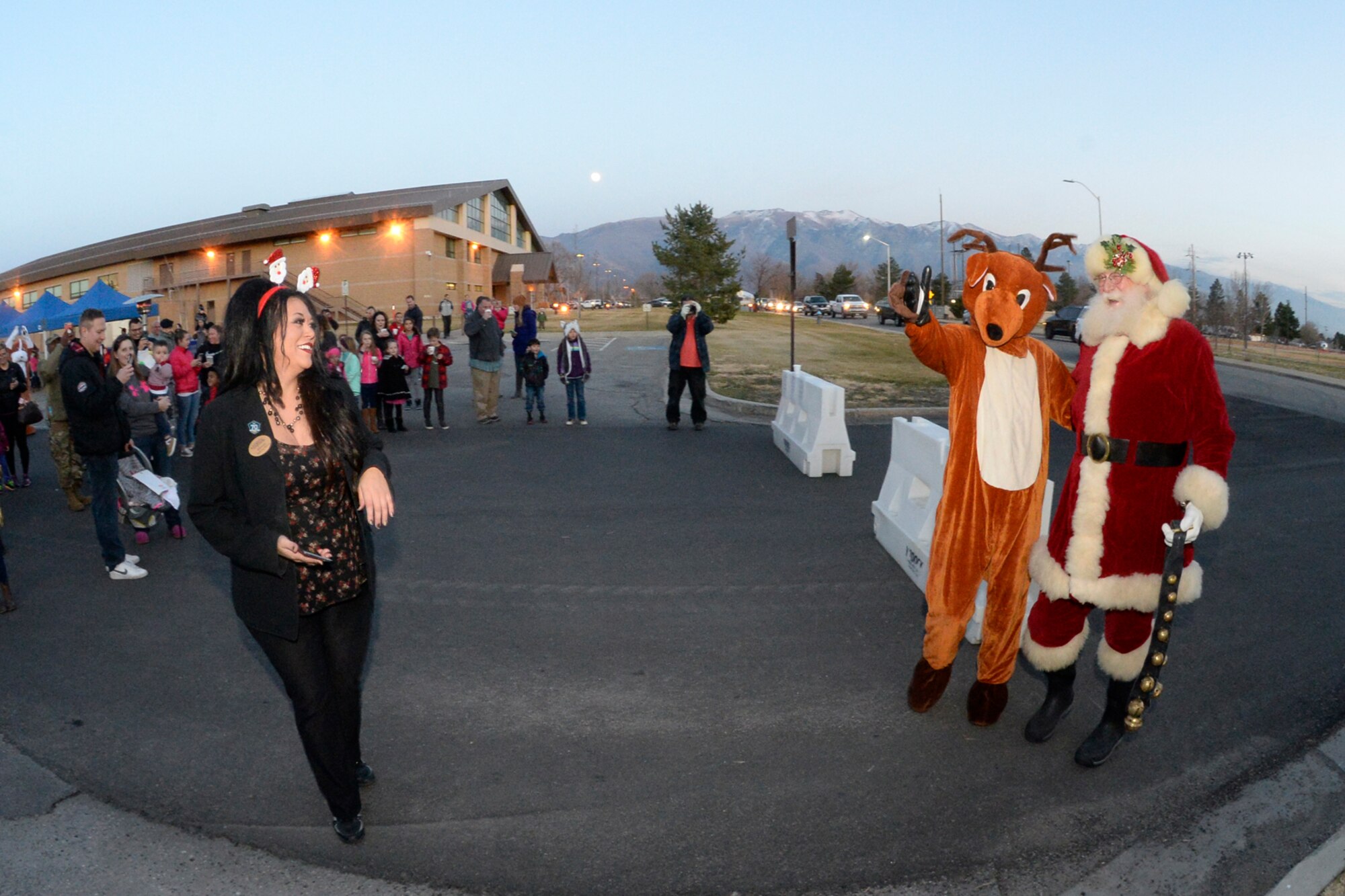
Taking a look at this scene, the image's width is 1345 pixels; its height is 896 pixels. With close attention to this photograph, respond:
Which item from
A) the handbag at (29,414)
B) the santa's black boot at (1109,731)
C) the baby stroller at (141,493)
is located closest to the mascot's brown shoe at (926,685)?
the santa's black boot at (1109,731)

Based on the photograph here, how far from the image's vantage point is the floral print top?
3254 mm

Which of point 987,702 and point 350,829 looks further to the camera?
point 987,702

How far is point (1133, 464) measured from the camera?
12.5 ft

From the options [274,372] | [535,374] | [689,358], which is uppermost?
[274,372]

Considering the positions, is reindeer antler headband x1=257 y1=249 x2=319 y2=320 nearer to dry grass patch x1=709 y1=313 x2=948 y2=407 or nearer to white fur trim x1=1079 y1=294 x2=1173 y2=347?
white fur trim x1=1079 y1=294 x2=1173 y2=347

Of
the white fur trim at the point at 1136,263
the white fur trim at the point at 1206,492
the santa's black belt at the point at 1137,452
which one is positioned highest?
the white fur trim at the point at 1136,263

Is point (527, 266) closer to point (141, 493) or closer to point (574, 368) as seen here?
point (574, 368)

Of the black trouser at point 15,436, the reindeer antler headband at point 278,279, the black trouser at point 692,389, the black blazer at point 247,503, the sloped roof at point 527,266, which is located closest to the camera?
the black blazer at point 247,503

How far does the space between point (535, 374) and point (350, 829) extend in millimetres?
11522

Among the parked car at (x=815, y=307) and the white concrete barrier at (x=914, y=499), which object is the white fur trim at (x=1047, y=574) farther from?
the parked car at (x=815, y=307)

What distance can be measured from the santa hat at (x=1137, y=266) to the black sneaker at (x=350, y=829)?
366 centimetres

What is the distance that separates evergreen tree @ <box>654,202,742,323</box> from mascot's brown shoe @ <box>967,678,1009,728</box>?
39.5 metres

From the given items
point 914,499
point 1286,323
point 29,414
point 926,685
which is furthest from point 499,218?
point 1286,323

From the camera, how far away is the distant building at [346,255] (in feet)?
159
